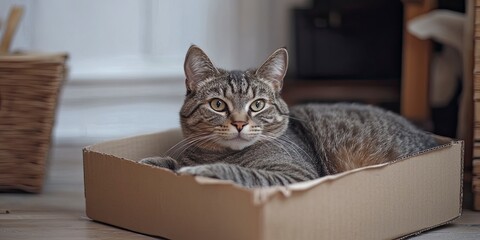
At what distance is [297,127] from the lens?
207 centimetres

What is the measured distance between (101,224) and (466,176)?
1.22m

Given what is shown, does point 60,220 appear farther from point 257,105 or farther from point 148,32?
point 148,32

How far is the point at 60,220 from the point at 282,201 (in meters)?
0.76

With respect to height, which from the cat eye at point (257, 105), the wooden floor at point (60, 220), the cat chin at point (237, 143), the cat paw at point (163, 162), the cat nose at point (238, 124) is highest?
the cat eye at point (257, 105)

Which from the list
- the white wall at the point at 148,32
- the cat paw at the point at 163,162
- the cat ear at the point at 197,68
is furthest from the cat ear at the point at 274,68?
the white wall at the point at 148,32

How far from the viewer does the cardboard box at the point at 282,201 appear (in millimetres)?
1554

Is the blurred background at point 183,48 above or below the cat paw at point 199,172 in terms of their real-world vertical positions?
above

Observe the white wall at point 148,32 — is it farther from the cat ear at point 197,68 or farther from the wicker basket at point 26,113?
the cat ear at point 197,68

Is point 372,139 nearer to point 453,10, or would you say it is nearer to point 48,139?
point 48,139

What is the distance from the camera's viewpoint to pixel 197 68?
192 centimetres

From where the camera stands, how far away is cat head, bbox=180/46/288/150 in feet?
6.00

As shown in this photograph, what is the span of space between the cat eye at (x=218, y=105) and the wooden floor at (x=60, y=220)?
0.36m

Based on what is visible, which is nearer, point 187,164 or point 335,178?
point 335,178

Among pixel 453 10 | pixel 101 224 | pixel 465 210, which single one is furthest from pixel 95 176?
pixel 453 10
